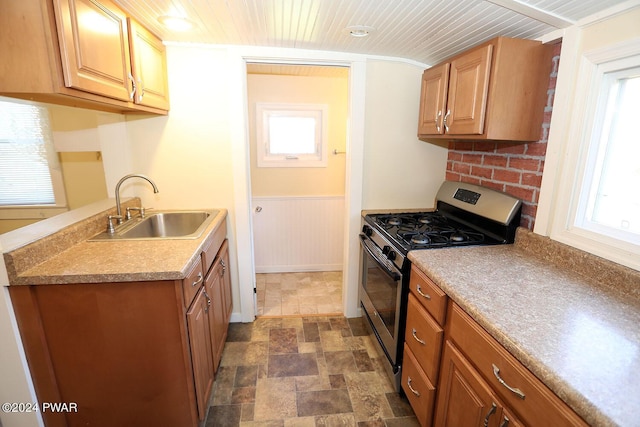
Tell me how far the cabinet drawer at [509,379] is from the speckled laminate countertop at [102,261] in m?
1.17

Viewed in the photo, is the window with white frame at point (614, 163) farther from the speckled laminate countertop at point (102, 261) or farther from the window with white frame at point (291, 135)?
the window with white frame at point (291, 135)

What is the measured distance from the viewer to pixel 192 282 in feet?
4.72

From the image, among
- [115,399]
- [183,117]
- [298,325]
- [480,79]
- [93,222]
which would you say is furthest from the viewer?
[298,325]

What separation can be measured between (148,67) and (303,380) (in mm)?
2140

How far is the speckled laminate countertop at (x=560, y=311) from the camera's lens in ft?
2.40

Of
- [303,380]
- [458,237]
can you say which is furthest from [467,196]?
[303,380]

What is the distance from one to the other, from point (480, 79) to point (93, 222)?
224cm

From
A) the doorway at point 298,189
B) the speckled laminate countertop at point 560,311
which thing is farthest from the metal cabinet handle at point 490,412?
the doorway at point 298,189

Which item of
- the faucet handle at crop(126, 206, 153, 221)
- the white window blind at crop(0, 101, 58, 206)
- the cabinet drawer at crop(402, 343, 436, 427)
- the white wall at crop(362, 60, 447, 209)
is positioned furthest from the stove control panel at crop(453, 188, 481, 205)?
the white window blind at crop(0, 101, 58, 206)

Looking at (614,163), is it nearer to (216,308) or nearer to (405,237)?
(405,237)

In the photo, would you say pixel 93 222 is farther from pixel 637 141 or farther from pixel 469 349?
pixel 637 141

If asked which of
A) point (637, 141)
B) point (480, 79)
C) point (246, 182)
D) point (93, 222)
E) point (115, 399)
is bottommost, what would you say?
point (115, 399)

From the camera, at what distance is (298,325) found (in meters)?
2.50

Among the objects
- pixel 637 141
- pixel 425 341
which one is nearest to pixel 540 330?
pixel 425 341
